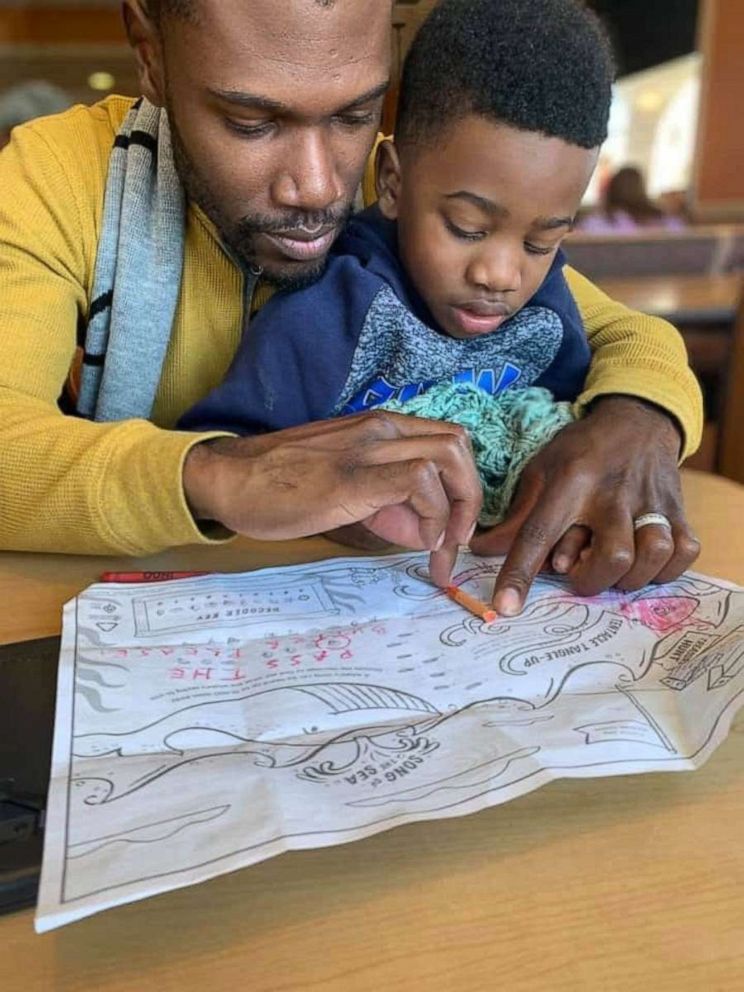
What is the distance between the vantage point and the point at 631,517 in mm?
749

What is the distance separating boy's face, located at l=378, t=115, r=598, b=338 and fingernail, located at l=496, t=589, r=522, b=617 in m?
0.28

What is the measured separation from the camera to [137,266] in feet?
2.99

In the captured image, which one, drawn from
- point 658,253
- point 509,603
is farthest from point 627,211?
point 509,603

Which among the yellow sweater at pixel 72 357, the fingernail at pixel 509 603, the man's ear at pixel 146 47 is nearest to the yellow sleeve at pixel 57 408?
the yellow sweater at pixel 72 357

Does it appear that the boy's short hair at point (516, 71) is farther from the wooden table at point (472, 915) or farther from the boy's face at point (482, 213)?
the wooden table at point (472, 915)

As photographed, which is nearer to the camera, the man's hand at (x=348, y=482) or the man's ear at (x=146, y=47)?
the man's hand at (x=348, y=482)

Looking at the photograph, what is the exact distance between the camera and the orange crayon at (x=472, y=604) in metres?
0.64

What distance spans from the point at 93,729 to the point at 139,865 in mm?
117

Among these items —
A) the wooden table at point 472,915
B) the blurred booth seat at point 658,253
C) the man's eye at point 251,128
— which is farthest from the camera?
the blurred booth seat at point 658,253

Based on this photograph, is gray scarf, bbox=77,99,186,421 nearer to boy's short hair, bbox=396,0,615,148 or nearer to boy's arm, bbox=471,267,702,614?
boy's short hair, bbox=396,0,615,148

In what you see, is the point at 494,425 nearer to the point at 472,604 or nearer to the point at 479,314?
the point at 479,314

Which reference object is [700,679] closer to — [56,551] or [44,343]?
[56,551]

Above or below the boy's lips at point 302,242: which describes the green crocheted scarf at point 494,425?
below

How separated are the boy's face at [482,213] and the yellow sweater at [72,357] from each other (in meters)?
0.13
